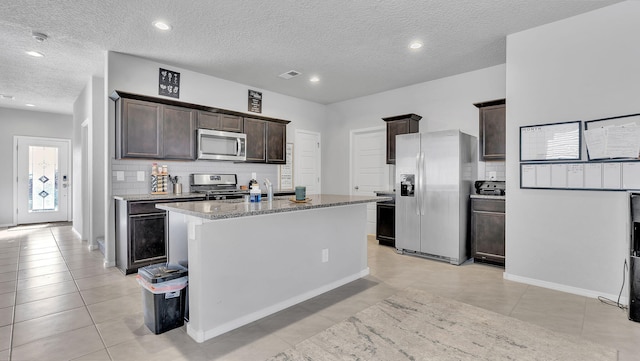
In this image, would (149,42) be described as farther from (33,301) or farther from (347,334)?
(347,334)

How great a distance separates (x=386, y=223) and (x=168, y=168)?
3.57 meters

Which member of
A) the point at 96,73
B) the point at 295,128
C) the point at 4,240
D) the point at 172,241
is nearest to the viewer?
the point at 172,241

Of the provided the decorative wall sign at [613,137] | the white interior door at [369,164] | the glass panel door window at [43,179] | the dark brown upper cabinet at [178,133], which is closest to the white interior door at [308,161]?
the white interior door at [369,164]

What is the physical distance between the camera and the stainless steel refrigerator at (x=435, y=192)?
4.34m

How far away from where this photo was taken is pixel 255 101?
5.82 metres

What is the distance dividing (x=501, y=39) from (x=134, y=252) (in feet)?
16.6

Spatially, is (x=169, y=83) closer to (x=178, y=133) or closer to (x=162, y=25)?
(x=178, y=133)

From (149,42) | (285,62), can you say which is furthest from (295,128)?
(149,42)

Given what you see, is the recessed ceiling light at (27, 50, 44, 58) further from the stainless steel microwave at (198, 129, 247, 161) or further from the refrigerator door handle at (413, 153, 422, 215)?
the refrigerator door handle at (413, 153, 422, 215)

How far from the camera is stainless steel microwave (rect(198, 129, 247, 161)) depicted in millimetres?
4750

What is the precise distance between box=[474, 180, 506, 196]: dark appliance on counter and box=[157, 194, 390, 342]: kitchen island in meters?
2.02

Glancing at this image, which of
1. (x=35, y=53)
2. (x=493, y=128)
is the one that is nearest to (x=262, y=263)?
(x=493, y=128)

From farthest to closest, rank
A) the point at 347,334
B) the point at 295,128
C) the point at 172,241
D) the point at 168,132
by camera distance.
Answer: the point at 295,128 → the point at 168,132 → the point at 172,241 → the point at 347,334

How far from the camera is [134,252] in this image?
151 inches
